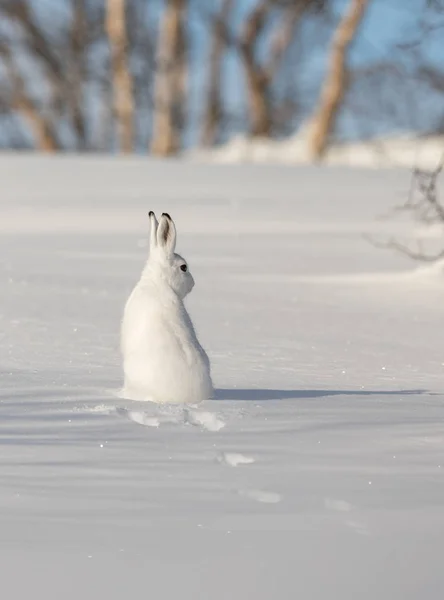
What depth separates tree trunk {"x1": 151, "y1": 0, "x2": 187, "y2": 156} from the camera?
893 inches

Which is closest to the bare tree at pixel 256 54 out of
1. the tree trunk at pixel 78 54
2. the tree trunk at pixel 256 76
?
the tree trunk at pixel 256 76

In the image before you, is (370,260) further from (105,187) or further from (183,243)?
(105,187)

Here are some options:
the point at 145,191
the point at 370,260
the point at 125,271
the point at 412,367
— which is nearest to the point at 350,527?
the point at 412,367

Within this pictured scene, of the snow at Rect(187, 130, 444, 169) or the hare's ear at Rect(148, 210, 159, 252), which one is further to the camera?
the snow at Rect(187, 130, 444, 169)

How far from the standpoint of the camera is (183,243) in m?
12.5

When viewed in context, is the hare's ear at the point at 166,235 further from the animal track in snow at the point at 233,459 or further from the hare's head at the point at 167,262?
the animal track in snow at the point at 233,459

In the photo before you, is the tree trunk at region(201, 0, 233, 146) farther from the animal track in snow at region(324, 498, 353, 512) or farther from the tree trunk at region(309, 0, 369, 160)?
the animal track in snow at region(324, 498, 353, 512)

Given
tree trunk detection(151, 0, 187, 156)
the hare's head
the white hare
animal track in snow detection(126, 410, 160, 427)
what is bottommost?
animal track in snow detection(126, 410, 160, 427)

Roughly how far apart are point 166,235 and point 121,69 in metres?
18.0

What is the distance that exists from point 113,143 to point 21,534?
28521 millimetres

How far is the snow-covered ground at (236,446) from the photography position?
3348mm

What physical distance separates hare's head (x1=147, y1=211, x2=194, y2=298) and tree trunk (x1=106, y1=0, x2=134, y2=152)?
17710mm

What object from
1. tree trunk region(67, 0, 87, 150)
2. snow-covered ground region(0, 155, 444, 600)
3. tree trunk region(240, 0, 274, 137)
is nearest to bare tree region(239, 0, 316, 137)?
tree trunk region(240, 0, 274, 137)

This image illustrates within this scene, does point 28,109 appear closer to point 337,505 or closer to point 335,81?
point 335,81
